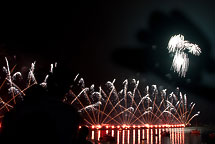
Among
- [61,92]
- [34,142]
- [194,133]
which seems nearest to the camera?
[34,142]

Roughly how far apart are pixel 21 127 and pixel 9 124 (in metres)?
0.14

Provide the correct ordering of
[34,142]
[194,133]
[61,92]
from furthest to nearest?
1. [194,133]
2. [61,92]
3. [34,142]

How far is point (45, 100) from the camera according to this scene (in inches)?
78.5

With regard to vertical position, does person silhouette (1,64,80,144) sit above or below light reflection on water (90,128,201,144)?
above

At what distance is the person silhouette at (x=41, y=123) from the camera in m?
1.83

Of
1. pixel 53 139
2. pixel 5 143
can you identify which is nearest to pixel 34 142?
pixel 53 139

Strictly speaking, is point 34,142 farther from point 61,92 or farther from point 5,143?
point 61,92

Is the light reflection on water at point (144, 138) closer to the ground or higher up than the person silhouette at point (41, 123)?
closer to the ground

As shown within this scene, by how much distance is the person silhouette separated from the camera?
5.99ft

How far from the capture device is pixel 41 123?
A: 72.7 inches

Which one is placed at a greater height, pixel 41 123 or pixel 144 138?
pixel 41 123

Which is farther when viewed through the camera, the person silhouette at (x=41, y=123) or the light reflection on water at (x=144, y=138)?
the light reflection on water at (x=144, y=138)

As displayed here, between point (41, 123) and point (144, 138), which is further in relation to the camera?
point (144, 138)

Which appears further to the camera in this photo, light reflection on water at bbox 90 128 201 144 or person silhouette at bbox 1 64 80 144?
light reflection on water at bbox 90 128 201 144
